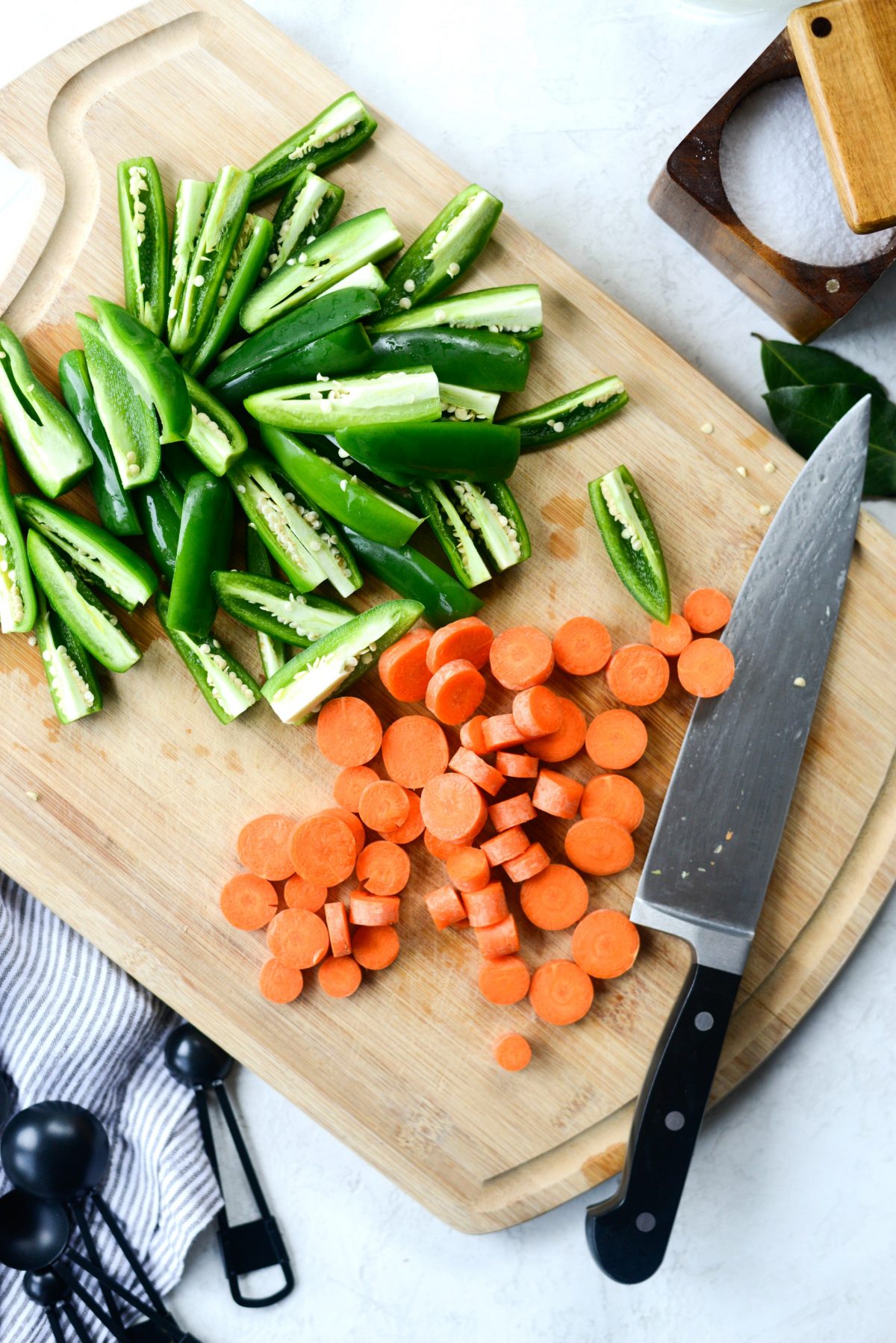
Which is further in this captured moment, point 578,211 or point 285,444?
point 578,211

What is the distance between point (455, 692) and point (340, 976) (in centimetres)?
80

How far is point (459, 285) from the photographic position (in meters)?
2.78

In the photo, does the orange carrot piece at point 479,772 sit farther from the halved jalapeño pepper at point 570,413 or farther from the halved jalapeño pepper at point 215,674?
the halved jalapeño pepper at point 570,413

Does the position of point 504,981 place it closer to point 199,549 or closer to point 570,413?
point 199,549

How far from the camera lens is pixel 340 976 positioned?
2639 millimetres

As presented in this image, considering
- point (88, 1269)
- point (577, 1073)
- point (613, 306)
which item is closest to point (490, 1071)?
point (577, 1073)

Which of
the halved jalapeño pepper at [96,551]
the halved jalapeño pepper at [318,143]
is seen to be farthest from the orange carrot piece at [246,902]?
the halved jalapeño pepper at [318,143]

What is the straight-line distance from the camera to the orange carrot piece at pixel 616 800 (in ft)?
8.66

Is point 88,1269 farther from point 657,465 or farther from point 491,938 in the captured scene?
point 657,465

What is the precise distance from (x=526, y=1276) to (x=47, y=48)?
387cm

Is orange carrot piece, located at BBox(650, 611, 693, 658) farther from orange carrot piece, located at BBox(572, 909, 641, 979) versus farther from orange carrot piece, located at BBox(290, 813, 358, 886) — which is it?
orange carrot piece, located at BBox(290, 813, 358, 886)

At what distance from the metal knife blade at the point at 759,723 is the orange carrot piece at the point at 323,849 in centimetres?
76

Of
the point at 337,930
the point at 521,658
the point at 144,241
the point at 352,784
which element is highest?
the point at 144,241

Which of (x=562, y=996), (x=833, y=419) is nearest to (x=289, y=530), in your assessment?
(x=562, y=996)
